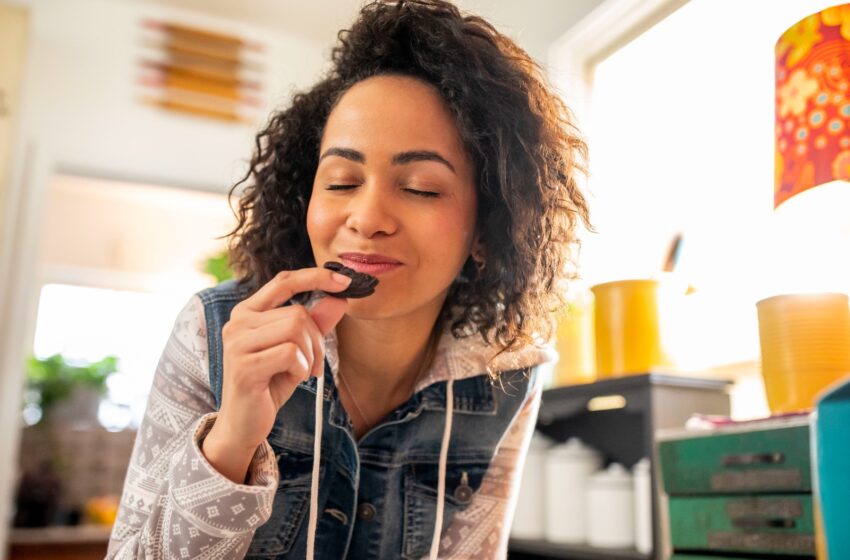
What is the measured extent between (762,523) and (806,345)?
1.01 feet

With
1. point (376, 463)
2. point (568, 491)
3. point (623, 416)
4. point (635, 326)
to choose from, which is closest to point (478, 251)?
point (376, 463)

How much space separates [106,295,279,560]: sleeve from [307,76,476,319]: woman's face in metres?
0.21

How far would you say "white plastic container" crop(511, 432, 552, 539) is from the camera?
6.56 feet

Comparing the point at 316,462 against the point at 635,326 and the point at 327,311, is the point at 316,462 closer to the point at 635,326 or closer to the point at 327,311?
the point at 327,311

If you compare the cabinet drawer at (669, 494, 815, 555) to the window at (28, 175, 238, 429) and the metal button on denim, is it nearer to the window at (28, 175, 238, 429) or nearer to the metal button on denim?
the metal button on denim

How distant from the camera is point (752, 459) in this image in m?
1.28

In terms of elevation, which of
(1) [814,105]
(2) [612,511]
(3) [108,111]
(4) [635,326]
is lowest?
(2) [612,511]

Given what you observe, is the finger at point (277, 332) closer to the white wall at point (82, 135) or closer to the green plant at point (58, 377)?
Answer: the white wall at point (82, 135)

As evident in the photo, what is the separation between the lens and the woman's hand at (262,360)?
0.77 meters

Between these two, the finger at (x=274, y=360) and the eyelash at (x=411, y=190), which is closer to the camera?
the finger at (x=274, y=360)

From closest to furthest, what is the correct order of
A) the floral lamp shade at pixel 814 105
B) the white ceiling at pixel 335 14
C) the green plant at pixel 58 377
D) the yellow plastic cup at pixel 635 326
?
the floral lamp shade at pixel 814 105, the yellow plastic cup at pixel 635 326, the white ceiling at pixel 335 14, the green plant at pixel 58 377

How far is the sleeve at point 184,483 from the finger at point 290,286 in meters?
0.14

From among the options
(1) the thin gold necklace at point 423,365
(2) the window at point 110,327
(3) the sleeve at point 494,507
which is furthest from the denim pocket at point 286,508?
(2) the window at point 110,327

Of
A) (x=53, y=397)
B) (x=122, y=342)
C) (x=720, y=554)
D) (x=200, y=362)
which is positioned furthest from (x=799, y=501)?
(x=122, y=342)
